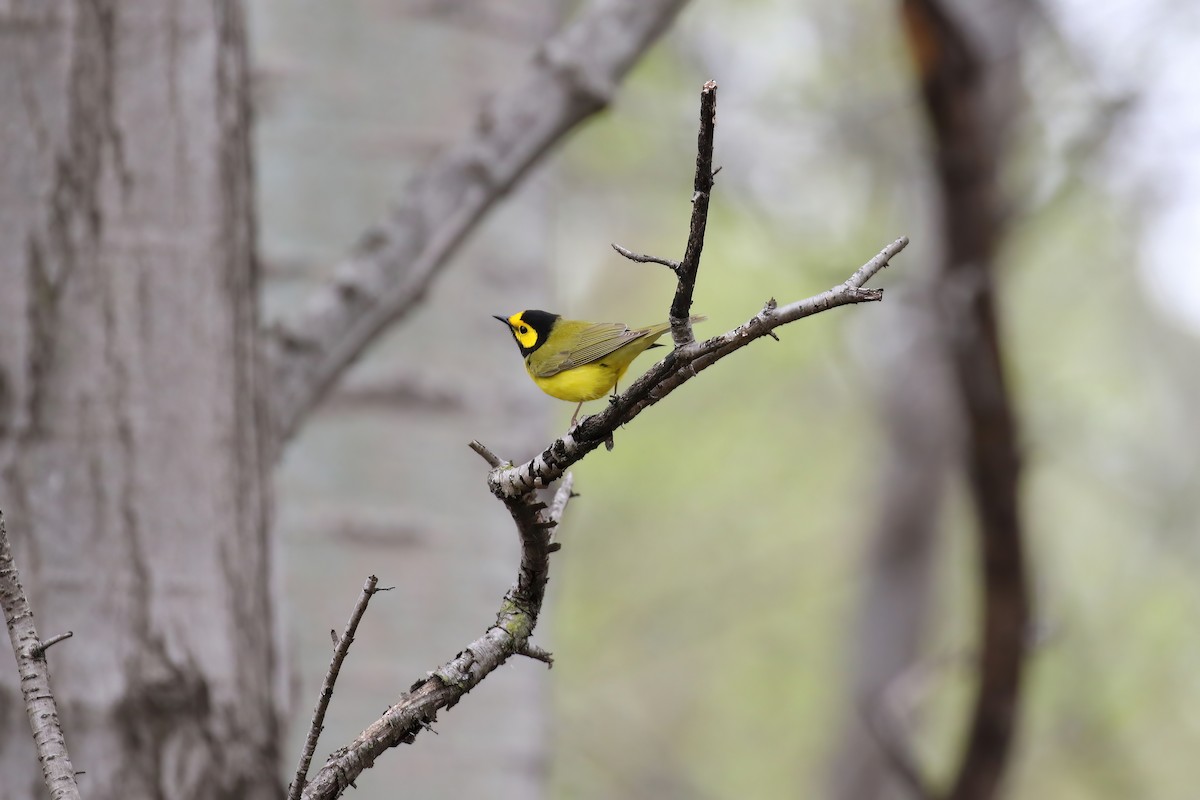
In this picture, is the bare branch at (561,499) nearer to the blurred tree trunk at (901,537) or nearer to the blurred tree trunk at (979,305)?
the blurred tree trunk at (979,305)

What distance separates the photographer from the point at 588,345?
2215 mm

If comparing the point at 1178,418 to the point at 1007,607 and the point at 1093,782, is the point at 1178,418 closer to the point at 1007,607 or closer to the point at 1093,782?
the point at 1093,782

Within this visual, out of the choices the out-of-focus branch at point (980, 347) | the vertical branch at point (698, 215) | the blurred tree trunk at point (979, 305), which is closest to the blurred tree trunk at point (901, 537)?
the blurred tree trunk at point (979, 305)

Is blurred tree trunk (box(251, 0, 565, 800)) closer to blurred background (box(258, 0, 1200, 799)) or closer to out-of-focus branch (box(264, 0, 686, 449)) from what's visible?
blurred background (box(258, 0, 1200, 799))

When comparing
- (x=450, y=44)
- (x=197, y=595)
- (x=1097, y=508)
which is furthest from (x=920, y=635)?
(x=1097, y=508)

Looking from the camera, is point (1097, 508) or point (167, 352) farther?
point (1097, 508)

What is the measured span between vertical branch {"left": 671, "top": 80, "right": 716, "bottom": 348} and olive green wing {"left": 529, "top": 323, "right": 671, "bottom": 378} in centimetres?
87

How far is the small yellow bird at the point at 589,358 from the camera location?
7.12ft

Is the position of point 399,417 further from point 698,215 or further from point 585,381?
point 698,215

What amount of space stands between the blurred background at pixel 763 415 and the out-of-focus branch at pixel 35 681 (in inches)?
38.4

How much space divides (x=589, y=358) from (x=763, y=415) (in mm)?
12245

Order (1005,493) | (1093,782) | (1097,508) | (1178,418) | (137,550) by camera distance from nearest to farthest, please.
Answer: (137,550) → (1005,493) → (1093,782) → (1178,418) → (1097,508)

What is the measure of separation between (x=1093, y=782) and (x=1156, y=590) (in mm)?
1616

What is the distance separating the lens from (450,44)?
402 cm
